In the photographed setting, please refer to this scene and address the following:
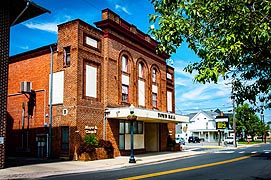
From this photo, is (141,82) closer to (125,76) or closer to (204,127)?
(125,76)

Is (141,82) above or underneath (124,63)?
underneath

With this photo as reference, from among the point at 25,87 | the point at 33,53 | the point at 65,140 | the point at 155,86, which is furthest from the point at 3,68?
the point at 155,86

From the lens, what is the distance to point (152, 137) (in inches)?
1313

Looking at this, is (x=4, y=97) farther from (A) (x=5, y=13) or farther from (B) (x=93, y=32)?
(B) (x=93, y=32)

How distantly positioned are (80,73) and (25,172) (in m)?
9.58

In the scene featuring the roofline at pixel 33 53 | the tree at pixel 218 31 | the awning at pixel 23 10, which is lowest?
the tree at pixel 218 31

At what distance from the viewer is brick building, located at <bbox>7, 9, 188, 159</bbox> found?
23047mm

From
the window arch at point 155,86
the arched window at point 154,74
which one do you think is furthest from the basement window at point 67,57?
the arched window at point 154,74

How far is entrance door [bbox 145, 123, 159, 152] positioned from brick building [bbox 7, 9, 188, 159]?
266 cm

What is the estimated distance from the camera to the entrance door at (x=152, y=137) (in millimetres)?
32938

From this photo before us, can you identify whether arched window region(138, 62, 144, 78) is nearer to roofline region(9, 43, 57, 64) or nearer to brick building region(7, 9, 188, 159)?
brick building region(7, 9, 188, 159)

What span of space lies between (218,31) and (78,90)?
56.4 ft

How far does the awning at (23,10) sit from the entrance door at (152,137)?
1756 cm

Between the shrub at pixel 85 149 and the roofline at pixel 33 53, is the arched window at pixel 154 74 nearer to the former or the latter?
the roofline at pixel 33 53
